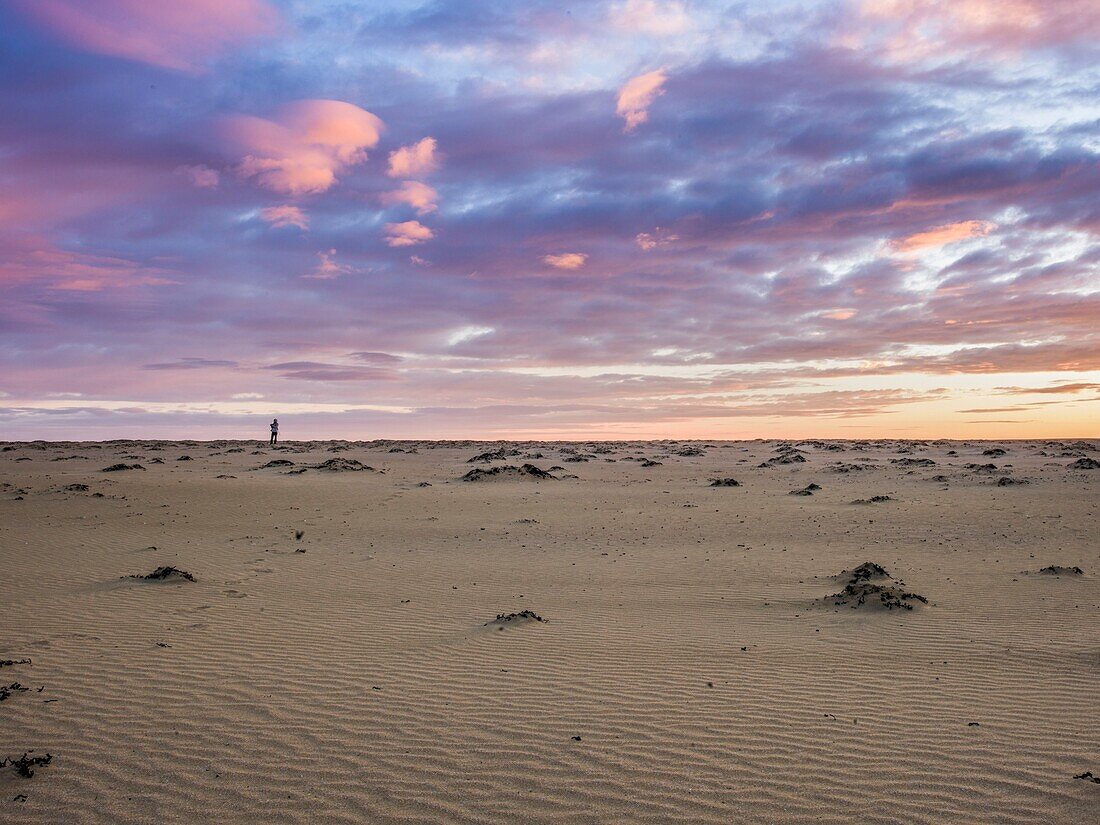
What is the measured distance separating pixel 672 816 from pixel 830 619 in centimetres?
695

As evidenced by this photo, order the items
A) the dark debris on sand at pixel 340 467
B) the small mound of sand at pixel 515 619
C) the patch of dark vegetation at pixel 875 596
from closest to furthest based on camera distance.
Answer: the small mound of sand at pixel 515 619 < the patch of dark vegetation at pixel 875 596 < the dark debris on sand at pixel 340 467

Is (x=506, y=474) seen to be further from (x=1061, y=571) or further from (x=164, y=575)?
(x=1061, y=571)

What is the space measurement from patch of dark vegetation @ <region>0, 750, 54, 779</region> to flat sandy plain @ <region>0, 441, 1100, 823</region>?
0.09 metres

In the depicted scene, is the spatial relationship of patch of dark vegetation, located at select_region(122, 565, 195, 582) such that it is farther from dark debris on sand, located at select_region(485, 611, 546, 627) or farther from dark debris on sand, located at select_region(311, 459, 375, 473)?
dark debris on sand, located at select_region(311, 459, 375, 473)

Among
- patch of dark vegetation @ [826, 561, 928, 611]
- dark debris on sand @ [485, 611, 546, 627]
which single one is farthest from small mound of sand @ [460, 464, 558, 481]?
dark debris on sand @ [485, 611, 546, 627]

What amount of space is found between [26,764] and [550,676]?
16.3 ft

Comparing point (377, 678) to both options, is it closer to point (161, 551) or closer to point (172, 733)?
point (172, 733)

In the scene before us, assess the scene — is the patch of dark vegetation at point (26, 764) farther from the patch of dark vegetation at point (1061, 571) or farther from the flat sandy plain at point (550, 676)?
the patch of dark vegetation at point (1061, 571)

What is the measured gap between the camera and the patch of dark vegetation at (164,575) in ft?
45.4

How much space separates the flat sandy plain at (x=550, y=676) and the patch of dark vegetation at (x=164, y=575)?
0.58 feet


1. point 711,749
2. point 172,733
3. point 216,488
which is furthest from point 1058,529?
point 216,488

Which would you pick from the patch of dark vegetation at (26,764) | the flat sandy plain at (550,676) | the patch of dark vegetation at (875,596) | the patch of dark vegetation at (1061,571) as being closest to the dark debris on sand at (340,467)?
the flat sandy plain at (550,676)

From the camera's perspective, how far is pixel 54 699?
7395 mm

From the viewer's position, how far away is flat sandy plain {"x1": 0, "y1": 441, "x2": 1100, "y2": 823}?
554 cm
